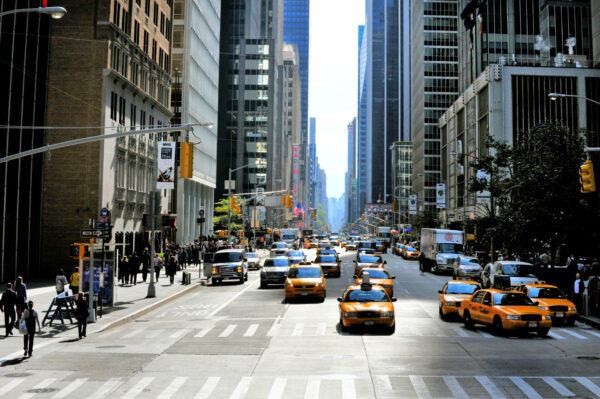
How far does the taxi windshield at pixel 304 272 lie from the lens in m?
28.9

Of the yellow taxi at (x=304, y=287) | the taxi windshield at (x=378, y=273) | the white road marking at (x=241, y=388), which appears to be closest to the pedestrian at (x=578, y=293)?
the taxi windshield at (x=378, y=273)

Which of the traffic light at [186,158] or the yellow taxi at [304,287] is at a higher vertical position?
the traffic light at [186,158]

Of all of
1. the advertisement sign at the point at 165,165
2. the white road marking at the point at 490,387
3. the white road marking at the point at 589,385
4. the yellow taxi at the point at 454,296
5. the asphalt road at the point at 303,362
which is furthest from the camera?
the advertisement sign at the point at 165,165

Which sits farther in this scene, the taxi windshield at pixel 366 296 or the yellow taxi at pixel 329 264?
the yellow taxi at pixel 329 264

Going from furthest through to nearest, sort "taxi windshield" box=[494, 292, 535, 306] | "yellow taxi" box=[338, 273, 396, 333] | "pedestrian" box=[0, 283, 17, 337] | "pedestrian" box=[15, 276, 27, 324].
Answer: "pedestrian" box=[15, 276, 27, 324] < "taxi windshield" box=[494, 292, 535, 306] < "yellow taxi" box=[338, 273, 396, 333] < "pedestrian" box=[0, 283, 17, 337]

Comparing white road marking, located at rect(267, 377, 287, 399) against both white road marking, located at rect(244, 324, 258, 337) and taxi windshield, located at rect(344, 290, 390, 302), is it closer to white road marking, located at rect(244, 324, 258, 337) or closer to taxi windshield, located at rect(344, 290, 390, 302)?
white road marking, located at rect(244, 324, 258, 337)

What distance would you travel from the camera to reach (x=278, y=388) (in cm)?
1205

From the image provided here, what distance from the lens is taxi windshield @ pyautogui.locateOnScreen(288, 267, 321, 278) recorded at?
1139 inches

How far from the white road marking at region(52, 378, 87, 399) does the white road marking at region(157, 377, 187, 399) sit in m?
1.86

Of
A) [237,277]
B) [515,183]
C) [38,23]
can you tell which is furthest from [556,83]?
[38,23]

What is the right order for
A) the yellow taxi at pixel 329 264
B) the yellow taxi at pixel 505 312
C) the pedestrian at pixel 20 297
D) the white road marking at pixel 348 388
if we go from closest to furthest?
the white road marking at pixel 348 388 → the yellow taxi at pixel 505 312 → the pedestrian at pixel 20 297 → the yellow taxi at pixel 329 264

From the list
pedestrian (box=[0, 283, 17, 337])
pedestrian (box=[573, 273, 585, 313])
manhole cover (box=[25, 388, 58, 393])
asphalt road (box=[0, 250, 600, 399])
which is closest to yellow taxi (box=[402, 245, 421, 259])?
pedestrian (box=[573, 273, 585, 313])

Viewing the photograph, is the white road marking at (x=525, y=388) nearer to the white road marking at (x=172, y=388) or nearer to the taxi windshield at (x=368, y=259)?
the white road marking at (x=172, y=388)

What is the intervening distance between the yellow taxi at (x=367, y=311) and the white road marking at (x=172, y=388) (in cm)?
749
